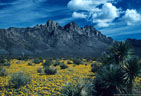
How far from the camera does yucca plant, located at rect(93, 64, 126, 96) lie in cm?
676

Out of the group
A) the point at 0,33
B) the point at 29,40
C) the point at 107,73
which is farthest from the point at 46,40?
the point at 107,73

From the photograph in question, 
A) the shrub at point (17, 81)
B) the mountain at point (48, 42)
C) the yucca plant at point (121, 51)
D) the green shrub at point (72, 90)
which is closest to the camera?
the green shrub at point (72, 90)

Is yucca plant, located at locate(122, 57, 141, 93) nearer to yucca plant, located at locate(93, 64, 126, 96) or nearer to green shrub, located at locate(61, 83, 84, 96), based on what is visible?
yucca plant, located at locate(93, 64, 126, 96)

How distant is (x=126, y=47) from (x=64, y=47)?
309ft

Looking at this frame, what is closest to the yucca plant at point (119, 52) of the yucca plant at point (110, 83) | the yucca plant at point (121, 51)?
the yucca plant at point (121, 51)

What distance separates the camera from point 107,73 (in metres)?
7.21

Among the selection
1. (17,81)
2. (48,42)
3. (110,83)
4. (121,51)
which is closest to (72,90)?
(110,83)

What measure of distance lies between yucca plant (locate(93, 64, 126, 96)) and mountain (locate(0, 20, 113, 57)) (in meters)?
74.3

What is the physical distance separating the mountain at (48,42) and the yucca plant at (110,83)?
74.3 meters

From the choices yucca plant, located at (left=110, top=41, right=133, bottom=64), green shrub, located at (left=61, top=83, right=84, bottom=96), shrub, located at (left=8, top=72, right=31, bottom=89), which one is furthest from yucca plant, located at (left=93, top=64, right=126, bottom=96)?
shrub, located at (left=8, top=72, right=31, bottom=89)

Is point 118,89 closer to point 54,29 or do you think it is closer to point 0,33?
point 0,33

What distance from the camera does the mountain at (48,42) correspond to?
273 ft

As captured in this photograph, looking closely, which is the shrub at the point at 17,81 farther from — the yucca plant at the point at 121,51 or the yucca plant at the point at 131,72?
the yucca plant at the point at 131,72

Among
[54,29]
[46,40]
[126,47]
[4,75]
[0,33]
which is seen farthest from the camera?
[54,29]
